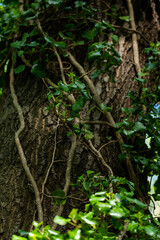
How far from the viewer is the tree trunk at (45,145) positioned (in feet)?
3.42

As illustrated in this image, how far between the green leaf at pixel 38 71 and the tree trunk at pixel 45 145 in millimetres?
51

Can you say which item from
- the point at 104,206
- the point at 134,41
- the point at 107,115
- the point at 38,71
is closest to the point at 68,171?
the point at 107,115

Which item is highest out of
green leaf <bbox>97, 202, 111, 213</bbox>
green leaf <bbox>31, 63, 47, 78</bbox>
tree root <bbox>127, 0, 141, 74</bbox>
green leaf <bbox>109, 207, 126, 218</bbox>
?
tree root <bbox>127, 0, 141, 74</bbox>

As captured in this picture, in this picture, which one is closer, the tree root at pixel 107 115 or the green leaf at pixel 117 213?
the green leaf at pixel 117 213

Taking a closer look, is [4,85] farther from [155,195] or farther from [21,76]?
[155,195]

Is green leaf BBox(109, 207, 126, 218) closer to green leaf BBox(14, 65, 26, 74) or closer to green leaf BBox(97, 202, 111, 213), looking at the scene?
green leaf BBox(97, 202, 111, 213)

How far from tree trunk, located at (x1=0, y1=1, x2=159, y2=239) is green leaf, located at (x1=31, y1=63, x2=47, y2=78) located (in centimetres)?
5

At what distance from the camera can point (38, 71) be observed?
1247 millimetres

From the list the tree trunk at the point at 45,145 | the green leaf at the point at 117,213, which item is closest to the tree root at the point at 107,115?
the tree trunk at the point at 45,145

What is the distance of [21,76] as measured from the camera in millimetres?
1383

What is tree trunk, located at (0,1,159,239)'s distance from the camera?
104 cm

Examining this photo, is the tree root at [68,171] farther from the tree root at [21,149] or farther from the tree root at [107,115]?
the tree root at [107,115]

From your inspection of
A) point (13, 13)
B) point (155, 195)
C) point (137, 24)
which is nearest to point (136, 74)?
point (137, 24)

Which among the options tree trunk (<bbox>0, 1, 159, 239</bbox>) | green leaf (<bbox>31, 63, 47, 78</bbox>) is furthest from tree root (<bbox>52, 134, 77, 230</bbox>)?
green leaf (<bbox>31, 63, 47, 78</bbox>)
